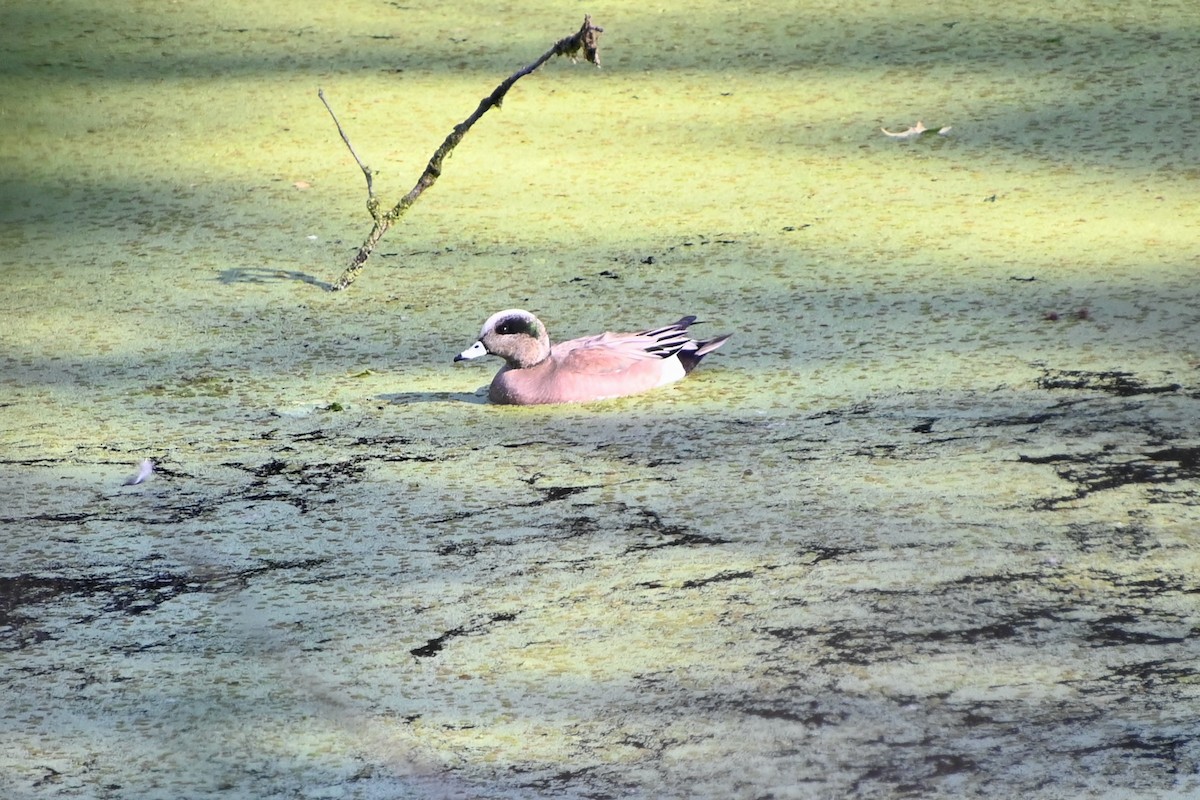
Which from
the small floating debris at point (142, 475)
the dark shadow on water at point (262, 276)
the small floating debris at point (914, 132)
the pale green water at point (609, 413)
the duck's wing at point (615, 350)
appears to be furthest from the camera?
the small floating debris at point (914, 132)

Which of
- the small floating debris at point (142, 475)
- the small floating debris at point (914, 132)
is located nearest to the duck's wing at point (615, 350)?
the small floating debris at point (142, 475)

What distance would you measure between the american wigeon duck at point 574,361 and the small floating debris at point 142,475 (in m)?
0.44

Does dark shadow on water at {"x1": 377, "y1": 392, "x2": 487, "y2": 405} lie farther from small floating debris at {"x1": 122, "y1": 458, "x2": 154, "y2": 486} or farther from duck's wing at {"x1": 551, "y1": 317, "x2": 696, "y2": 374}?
small floating debris at {"x1": 122, "y1": 458, "x2": 154, "y2": 486}

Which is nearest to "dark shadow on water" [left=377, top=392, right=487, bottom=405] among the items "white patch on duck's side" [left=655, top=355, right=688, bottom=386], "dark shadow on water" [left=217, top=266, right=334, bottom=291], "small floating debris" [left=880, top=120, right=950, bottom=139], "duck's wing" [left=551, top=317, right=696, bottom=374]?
"duck's wing" [left=551, top=317, right=696, bottom=374]

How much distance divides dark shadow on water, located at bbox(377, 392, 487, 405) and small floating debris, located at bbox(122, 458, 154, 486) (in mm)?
329

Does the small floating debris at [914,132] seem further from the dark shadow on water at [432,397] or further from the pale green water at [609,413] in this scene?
the dark shadow on water at [432,397]

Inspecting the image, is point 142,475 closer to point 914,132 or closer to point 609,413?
point 609,413

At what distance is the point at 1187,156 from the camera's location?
2855mm

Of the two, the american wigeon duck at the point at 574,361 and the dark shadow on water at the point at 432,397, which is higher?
the american wigeon duck at the point at 574,361

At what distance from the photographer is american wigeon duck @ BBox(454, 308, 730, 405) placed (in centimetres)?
213

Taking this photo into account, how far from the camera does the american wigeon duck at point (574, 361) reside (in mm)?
2127

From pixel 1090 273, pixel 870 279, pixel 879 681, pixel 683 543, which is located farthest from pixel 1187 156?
pixel 879 681

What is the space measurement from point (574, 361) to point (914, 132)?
1211 mm

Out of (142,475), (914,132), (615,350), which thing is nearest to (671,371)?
(615,350)
